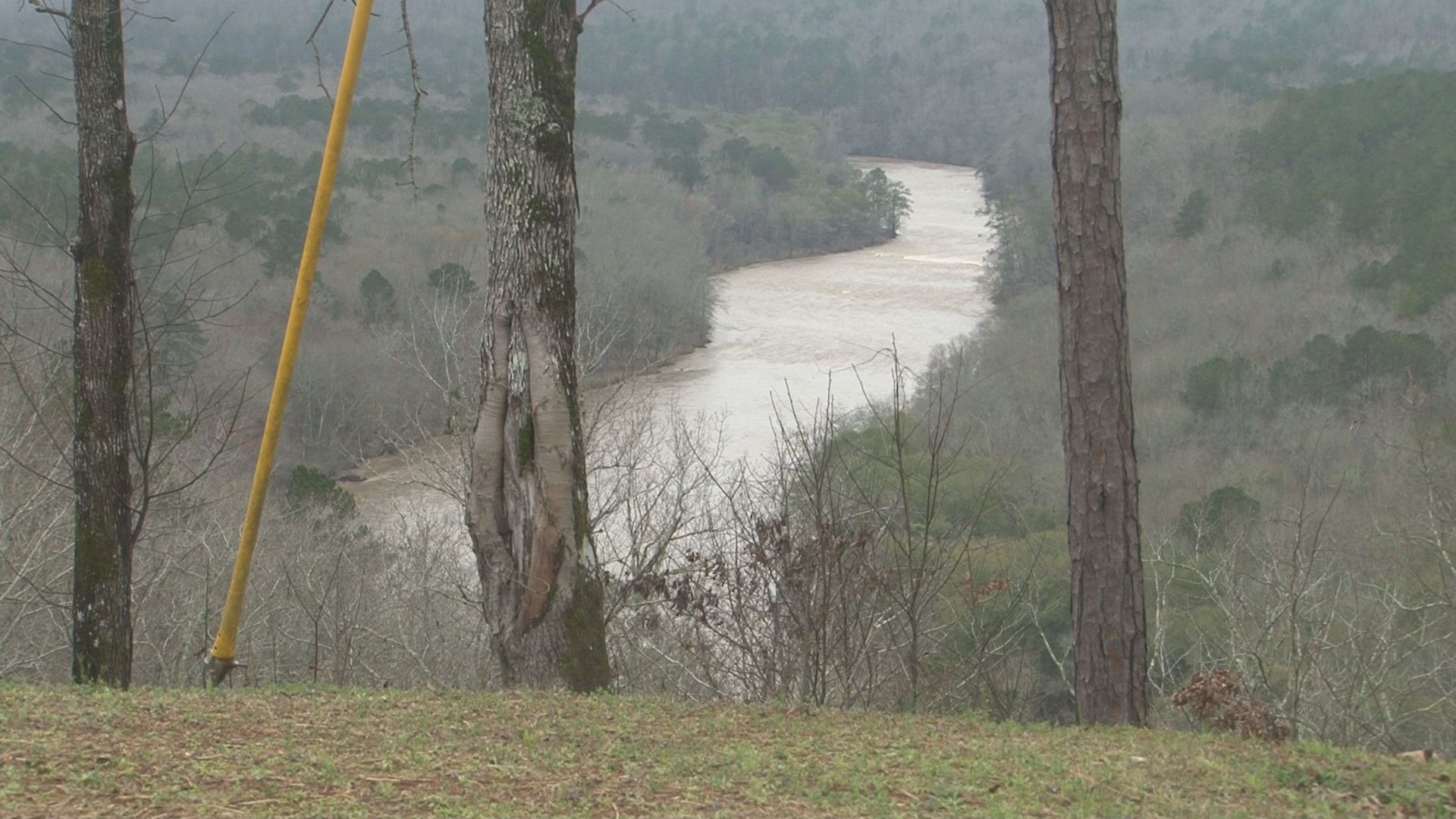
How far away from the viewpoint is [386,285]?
106ft

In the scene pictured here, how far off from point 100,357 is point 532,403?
2.14m

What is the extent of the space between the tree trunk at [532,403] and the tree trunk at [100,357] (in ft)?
5.94

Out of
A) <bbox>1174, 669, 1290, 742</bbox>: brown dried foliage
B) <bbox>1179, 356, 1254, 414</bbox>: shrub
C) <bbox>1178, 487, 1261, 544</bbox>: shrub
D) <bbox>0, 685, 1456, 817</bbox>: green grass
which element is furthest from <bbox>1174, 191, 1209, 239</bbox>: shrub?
<bbox>0, 685, 1456, 817</bbox>: green grass

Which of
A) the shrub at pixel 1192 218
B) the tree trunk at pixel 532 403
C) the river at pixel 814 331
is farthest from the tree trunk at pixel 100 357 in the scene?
the shrub at pixel 1192 218

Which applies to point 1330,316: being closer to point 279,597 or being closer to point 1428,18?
point 279,597

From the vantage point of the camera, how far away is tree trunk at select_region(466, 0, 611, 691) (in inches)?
234

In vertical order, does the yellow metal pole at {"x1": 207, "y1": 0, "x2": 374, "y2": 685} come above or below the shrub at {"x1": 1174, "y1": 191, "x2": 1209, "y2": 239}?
below

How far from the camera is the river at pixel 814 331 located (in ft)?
83.4

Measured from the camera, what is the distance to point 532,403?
236 inches

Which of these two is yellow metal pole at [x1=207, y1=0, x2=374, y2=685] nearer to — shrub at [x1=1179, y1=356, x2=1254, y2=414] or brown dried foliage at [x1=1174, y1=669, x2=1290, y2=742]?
brown dried foliage at [x1=1174, y1=669, x2=1290, y2=742]

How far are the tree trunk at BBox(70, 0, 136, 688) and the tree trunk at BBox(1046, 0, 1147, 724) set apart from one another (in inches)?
175

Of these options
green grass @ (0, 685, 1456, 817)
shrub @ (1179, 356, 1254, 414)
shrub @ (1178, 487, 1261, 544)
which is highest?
green grass @ (0, 685, 1456, 817)

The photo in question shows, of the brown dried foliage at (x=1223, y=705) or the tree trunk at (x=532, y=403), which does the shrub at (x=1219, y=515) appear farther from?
the tree trunk at (x=532, y=403)

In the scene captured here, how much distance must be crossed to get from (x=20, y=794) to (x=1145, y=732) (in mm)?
3984
